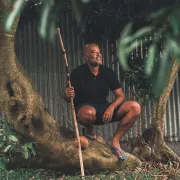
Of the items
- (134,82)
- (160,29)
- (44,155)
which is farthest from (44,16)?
(134,82)

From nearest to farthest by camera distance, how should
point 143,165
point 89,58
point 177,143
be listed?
1. point 89,58
2. point 143,165
3. point 177,143

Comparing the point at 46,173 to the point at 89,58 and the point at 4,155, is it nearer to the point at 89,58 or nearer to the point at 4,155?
the point at 4,155

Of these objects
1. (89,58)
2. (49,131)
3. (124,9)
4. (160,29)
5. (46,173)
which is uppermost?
(124,9)

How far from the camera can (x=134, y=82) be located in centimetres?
697

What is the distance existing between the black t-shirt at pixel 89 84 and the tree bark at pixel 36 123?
43 cm

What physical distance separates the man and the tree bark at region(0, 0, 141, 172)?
0.26 metres

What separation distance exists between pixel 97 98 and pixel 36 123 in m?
0.75

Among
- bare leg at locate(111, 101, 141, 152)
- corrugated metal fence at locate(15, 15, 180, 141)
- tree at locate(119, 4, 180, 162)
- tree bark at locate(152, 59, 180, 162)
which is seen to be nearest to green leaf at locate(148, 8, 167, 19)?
tree at locate(119, 4, 180, 162)

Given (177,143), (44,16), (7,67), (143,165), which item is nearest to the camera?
(44,16)

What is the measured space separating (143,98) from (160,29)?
18.7 feet

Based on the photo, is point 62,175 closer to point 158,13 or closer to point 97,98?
point 97,98

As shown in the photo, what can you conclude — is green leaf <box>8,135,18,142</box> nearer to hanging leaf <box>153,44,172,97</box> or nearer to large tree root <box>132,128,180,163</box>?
large tree root <box>132,128,180,163</box>

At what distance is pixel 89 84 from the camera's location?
5285mm

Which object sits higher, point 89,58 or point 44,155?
point 89,58
